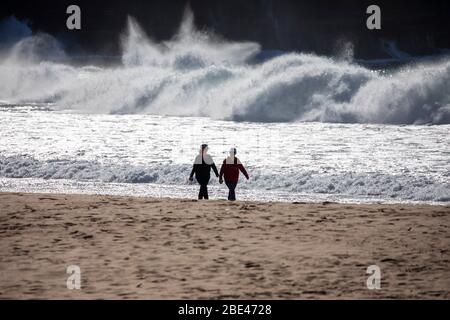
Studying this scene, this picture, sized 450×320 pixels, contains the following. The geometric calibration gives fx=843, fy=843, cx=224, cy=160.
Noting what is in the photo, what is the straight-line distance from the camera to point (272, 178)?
16.4m

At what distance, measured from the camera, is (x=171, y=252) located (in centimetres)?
955

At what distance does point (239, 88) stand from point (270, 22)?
103ft

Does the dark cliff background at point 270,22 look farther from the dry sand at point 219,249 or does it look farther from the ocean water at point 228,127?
the dry sand at point 219,249

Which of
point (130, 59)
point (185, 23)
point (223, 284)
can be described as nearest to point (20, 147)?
point (223, 284)

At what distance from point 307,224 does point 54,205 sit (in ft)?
12.9

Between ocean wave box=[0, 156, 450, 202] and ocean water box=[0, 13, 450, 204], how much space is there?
0.03 meters

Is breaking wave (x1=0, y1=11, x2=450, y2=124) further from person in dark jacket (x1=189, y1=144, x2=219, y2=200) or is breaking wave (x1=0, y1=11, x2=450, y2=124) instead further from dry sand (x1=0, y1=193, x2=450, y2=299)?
dry sand (x1=0, y1=193, x2=450, y2=299)

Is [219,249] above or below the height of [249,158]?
below

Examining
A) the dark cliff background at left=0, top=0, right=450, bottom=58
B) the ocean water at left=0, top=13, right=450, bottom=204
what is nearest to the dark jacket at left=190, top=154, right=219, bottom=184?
the ocean water at left=0, top=13, right=450, bottom=204

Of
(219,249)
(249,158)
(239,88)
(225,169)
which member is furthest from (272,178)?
(239,88)

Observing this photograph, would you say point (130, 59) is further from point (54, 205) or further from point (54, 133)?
point (54, 205)

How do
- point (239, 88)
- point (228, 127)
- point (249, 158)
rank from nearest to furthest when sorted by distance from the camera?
1. point (249, 158)
2. point (228, 127)
3. point (239, 88)

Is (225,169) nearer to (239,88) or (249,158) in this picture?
(249,158)

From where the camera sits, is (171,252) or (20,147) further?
(20,147)
